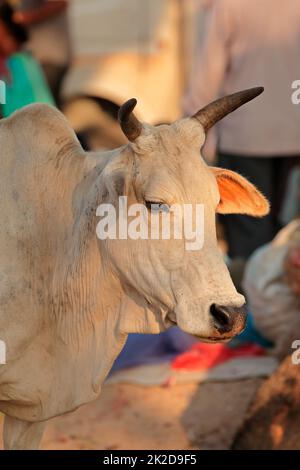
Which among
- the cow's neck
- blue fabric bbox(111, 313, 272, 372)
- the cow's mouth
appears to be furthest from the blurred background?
the cow's mouth

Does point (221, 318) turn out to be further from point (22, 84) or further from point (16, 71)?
point (16, 71)

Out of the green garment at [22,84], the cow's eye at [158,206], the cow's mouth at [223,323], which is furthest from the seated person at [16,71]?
the cow's mouth at [223,323]

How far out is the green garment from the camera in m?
5.84

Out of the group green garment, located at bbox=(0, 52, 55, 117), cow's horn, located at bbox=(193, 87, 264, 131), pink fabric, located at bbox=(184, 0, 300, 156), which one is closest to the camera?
cow's horn, located at bbox=(193, 87, 264, 131)

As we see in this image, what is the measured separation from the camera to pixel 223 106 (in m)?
3.39

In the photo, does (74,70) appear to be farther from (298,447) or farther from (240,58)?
(298,447)

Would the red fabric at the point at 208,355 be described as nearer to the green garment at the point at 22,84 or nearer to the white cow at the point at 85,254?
the green garment at the point at 22,84

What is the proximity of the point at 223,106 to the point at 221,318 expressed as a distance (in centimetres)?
70

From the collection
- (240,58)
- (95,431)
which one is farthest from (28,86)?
(95,431)

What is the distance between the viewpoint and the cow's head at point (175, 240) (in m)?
3.13

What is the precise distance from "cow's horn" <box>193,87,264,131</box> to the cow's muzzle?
0.62 meters

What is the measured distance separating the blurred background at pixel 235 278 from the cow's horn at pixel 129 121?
163 centimetres

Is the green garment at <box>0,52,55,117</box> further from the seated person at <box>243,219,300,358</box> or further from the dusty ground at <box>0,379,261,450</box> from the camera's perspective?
the dusty ground at <box>0,379,261,450</box>

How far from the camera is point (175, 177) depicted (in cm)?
320
